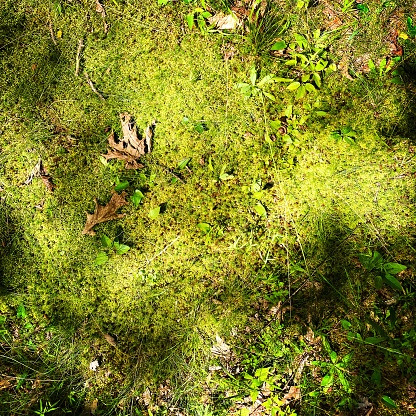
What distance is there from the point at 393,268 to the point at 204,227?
162cm

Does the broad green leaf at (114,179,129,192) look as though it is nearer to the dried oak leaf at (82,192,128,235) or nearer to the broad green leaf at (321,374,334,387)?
the dried oak leaf at (82,192,128,235)

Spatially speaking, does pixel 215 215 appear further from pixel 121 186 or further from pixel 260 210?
pixel 121 186

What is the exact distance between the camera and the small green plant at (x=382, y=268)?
2.80 meters

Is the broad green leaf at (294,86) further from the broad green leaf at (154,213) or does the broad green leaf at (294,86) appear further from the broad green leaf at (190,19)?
the broad green leaf at (154,213)

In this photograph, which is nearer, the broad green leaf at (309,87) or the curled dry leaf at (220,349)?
the curled dry leaf at (220,349)

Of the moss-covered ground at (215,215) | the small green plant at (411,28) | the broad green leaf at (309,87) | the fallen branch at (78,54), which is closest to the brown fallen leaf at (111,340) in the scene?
the moss-covered ground at (215,215)

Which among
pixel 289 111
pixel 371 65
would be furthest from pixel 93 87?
pixel 371 65

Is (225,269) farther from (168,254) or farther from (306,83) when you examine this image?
(306,83)

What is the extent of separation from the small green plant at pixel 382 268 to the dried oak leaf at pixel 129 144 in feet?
7.16

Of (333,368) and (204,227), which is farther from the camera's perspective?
(204,227)

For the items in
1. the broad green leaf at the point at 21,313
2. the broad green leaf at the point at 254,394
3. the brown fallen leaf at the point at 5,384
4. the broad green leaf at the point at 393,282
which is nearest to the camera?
the broad green leaf at the point at 393,282

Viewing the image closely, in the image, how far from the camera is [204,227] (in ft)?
10.2

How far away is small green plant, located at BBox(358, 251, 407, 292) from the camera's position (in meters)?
2.80

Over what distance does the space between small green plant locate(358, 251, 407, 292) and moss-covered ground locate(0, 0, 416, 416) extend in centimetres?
2
